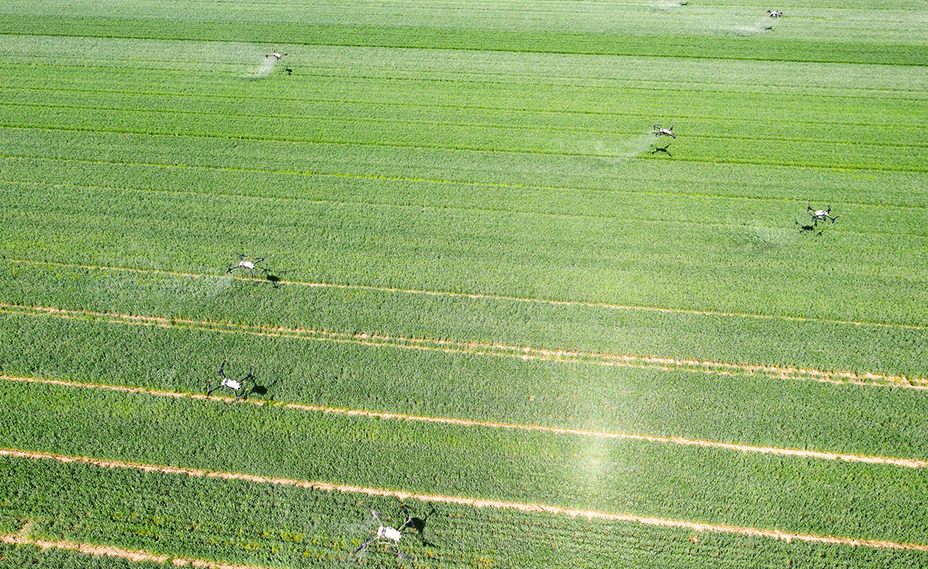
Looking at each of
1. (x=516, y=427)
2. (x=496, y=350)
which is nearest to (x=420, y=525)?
(x=516, y=427)

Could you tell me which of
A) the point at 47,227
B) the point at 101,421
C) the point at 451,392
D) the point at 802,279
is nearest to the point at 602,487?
the point at 451,392

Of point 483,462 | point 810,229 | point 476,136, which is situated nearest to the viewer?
point 483,462

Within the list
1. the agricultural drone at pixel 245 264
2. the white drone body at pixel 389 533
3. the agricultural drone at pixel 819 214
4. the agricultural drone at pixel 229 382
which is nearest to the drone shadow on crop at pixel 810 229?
the agricultural drone at pixel 819 214

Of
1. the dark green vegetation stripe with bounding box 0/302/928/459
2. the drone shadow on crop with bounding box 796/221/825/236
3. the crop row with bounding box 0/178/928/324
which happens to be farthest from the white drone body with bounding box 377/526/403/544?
the drone shadow on crop with bounding box 796/221/825/236

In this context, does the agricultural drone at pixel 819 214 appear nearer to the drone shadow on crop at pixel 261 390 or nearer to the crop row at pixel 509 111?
the crop row at pixel 509 111

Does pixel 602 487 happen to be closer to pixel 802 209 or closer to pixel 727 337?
pixel 727 337

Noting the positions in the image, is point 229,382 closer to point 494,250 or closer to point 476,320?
point 476,320
